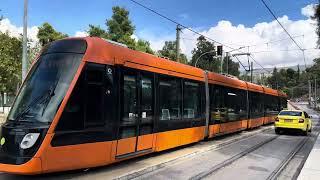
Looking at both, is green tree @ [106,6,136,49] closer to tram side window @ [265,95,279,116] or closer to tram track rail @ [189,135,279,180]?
tram side window @ [265,95,279,116]

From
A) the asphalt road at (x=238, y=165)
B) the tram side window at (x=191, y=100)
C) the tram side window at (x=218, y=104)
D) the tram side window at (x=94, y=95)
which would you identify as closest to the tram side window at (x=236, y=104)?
the tram side window at (x=218, y=104)

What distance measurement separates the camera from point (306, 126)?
28.3 metres

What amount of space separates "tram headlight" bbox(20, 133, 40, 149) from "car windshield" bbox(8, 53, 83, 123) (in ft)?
1.32

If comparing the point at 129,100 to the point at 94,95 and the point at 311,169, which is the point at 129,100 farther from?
the point at 311,169

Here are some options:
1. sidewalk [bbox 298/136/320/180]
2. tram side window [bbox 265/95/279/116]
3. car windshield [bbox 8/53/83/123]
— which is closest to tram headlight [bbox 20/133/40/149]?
car windshield [bbox 8/53/83/123]

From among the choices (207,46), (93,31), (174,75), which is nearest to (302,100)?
(207,46)

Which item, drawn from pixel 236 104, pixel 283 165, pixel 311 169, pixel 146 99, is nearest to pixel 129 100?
pixel 146 99

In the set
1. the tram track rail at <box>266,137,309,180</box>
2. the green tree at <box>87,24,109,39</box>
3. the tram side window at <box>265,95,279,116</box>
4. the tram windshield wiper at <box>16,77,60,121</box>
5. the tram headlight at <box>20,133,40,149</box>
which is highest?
the green tree at <box>87,24,109,39</box>

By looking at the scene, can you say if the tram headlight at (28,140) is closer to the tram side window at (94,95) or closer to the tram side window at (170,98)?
the tram side window at (94,95)

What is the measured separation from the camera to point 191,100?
1725 centimetres

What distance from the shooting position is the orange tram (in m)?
9.59

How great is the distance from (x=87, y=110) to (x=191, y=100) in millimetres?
7320

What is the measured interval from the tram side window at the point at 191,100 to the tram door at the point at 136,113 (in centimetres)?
327

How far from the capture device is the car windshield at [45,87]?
991cm
